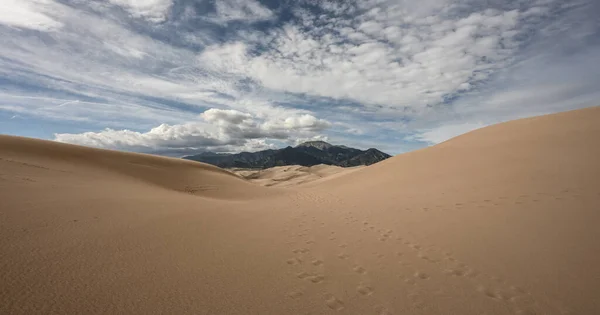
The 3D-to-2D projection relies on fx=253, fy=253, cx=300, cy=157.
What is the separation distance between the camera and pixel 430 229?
7.77m

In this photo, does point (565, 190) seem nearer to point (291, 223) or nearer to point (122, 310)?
point (291, 223)

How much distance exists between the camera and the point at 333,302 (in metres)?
4.22

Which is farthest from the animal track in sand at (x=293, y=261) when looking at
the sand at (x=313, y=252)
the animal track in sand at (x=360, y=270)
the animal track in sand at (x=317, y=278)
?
the animal track in sand at (x=360, y=270)

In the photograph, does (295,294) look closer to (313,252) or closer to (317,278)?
(317,278)

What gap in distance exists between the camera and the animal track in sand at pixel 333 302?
13.4ft

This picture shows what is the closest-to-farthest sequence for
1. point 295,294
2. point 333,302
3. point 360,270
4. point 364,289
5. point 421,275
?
1. point 333,302
2. point 295,294
3. point 364,289
4. point 421,275
5. point 360,270

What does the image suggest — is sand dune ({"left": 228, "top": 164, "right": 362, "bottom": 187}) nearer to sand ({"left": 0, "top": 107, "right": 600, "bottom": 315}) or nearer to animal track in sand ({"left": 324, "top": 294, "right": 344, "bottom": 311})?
sand ({"left": 0, "top": 107, "right": 600, "bottom": 315})

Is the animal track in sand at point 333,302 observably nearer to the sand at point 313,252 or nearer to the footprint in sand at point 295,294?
the sand at point 313,252

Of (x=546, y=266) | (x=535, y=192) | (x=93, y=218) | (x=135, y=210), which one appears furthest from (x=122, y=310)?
(x=535, y=192)

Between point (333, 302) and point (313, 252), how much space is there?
2.26 m

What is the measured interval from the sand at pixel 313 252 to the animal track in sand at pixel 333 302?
0.02 m

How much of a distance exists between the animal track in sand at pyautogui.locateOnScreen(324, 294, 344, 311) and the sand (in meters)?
0.02

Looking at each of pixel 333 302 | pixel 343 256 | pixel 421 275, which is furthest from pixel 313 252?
pixel 421 275

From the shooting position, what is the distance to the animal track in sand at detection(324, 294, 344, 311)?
160 inches
